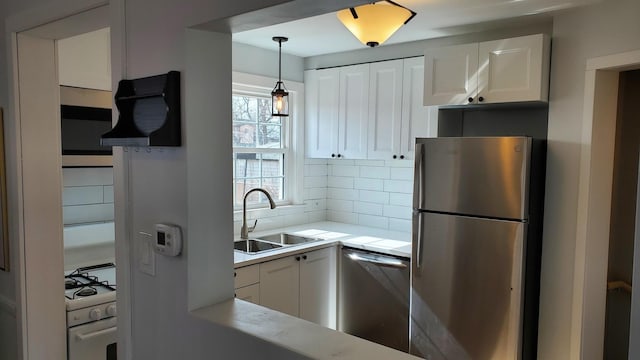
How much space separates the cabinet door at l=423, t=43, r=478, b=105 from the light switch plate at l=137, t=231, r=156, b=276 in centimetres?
226

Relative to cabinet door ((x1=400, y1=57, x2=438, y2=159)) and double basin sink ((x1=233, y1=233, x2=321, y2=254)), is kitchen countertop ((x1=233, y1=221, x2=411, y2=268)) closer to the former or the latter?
double basin sink ((x1=233, y1=233, x2=321, y2=254))

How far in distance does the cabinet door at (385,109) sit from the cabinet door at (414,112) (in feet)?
0.15

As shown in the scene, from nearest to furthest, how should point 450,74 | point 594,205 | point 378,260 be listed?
point 594,205, point 450,74, point 378,260

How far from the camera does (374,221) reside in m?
4.13

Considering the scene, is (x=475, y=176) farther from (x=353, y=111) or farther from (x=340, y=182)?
(x=340, y=182)

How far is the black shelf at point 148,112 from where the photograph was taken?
4.53ft

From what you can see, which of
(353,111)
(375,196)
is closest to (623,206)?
(375,196)

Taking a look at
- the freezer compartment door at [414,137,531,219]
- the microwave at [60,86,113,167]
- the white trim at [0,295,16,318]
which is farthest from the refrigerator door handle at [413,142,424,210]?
the white trim at [0,295,16,318]

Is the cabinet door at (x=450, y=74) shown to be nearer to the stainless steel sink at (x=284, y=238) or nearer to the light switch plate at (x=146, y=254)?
the stainless steel sink at (x=284, y=238)

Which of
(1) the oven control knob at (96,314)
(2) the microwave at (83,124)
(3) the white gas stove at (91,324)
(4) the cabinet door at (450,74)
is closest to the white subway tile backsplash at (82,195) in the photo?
(2) the microwave at (83,124)

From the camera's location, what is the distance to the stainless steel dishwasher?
326 cm

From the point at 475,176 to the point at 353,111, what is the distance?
139cm

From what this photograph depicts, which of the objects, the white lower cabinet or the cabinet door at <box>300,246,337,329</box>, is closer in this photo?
the white lower cabinet

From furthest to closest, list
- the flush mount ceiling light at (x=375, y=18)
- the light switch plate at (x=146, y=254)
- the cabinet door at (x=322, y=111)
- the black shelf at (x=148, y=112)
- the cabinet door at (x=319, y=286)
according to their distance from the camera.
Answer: the cabinet door at (x=322, y=111) → the cabinet door at (x=319, y=286) → the flush mount ceiling light at (x=375, y=18) → the light switch plate at (x=146, y=254) → the black shelf at (x=148, y=112)
